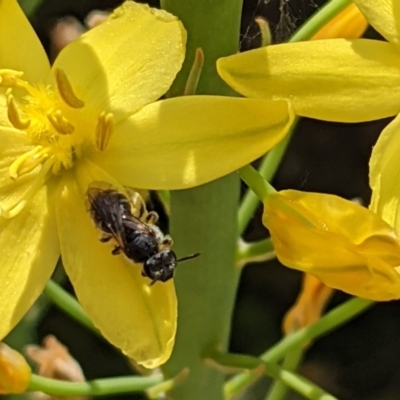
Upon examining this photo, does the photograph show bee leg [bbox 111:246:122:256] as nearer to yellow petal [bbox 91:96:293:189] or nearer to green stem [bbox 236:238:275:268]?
yellow petal [bbox 91:96:293:189]

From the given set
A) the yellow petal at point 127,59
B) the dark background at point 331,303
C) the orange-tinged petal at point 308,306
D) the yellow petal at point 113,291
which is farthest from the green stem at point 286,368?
the dark background at point 331,303

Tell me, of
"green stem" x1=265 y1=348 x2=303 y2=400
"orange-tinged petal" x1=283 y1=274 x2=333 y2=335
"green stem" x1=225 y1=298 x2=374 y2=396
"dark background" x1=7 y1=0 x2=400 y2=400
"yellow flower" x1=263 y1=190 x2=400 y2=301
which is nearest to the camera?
"yellow flower" x1=263 y1=190 x2=400 y2=301

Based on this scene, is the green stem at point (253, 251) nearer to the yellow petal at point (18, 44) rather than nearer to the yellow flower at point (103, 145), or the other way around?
the yellow flower at point (103, 145)

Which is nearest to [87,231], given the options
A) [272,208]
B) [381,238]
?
[272,208]

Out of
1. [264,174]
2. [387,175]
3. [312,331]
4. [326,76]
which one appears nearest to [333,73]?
[326,76]

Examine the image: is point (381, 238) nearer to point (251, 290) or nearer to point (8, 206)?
point (8, 206)

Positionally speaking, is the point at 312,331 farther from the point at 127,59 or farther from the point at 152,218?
the point at 127,59

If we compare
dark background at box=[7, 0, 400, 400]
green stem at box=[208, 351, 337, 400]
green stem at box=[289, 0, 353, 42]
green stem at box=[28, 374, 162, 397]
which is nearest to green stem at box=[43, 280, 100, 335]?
green stem at box=[28, 374, 162, 397]
